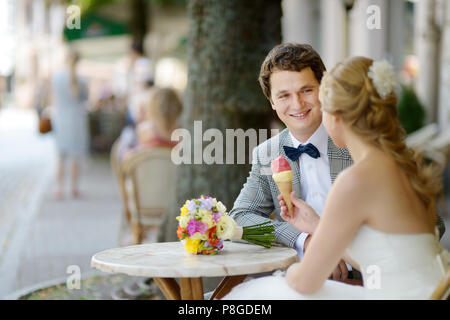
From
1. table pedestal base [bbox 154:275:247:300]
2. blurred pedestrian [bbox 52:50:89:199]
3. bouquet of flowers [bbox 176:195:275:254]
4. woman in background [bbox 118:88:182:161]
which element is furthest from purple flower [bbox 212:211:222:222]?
blurred pedestrian [bbox 52:50:89:199]

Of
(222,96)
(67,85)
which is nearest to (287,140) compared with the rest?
(222,96)

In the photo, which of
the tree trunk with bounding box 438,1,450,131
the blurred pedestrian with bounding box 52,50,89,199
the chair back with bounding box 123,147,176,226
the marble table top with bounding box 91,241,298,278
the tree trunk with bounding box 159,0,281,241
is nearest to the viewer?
the marble table top with bounding box 91,241,298,278

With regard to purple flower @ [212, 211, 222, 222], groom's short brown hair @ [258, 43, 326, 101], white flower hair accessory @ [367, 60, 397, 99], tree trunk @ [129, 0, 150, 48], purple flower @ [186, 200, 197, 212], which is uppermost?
tree trunk @ [129, 0, 150, 48]

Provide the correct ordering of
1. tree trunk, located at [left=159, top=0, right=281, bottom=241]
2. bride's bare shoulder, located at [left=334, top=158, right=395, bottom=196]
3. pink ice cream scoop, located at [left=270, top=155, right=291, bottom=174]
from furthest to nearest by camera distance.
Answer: tree trunk, located at [left=159, top=0, right=281, bottom=241] < pink ice cream scoop, located at [left=270, top=155, right=291, bottom=174] < bride's bare shoulder, located at [left=334, top=158, right=395, bottom=196]

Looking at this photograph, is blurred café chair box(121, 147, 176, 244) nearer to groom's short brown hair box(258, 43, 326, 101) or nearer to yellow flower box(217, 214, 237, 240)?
groom's short brown hair box(258, 43, 326, 101)

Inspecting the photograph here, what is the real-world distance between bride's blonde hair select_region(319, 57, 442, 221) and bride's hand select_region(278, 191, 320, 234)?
0.51 metres

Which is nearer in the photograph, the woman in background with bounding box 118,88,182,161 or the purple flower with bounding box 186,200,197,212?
the purple flower with bounding box 186,200,197,212

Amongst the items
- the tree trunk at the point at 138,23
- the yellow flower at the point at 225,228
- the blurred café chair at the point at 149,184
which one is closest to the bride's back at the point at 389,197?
the yellow flower at the point at 225,228

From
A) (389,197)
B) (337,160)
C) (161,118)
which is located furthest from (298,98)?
(161,118)

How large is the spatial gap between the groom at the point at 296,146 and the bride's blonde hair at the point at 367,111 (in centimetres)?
63

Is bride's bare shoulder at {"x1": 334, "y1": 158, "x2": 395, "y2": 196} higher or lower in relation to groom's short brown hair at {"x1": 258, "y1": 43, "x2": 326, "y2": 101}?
lower

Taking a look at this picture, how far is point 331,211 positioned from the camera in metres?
2.32

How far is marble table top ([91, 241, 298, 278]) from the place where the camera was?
8.42 ft
